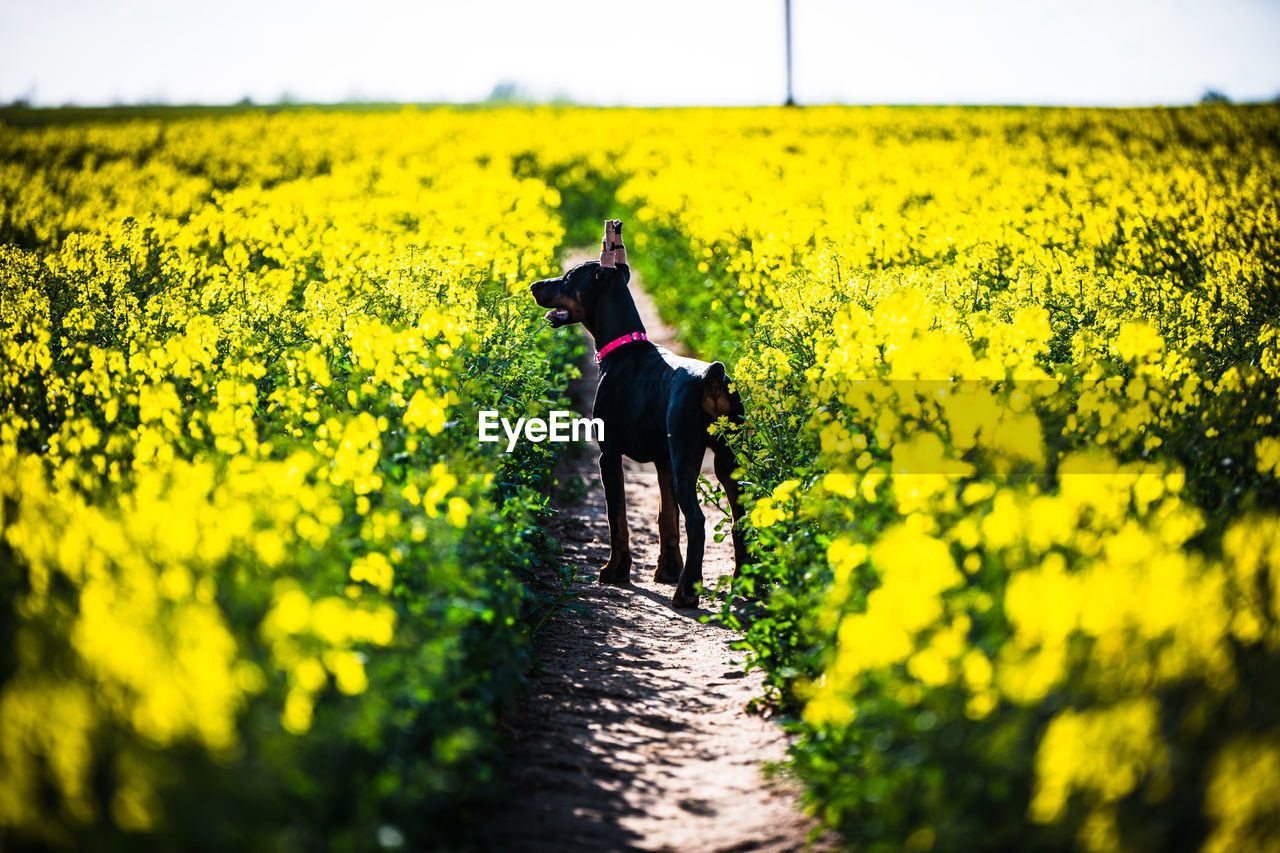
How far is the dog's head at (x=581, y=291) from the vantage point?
24.0 feet

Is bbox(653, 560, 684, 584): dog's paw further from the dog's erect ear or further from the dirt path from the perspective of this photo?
the dog's erect ear

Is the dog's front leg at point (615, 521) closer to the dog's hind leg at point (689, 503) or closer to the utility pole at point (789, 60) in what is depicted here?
the dog's hind leg at point (689, 503)

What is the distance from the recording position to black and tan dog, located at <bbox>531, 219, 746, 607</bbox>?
6371mm

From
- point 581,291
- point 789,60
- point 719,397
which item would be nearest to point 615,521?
point 719,397

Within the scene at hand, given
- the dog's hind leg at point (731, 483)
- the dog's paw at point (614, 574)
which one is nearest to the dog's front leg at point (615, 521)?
the dog's paw at point (614, 574)

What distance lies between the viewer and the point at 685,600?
652cm

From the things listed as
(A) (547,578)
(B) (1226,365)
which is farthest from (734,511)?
(B) (1226,365)

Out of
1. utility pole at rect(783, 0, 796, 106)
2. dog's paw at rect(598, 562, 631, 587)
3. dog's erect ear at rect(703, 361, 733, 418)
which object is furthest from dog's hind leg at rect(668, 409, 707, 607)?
utility pole at rect(783, 0, 796, 106)

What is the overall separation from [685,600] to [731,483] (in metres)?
0.85

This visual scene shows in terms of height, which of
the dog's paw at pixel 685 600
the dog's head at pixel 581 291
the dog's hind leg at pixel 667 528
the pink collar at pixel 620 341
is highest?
the dog's head at pixel 581 291

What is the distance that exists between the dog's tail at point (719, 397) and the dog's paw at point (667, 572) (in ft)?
4.01

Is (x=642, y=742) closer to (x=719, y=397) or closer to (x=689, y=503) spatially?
(x=689, y=503)

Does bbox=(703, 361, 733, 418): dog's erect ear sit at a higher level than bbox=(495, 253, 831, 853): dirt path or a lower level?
higher

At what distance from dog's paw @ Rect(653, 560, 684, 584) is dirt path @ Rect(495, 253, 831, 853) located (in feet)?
0.23
